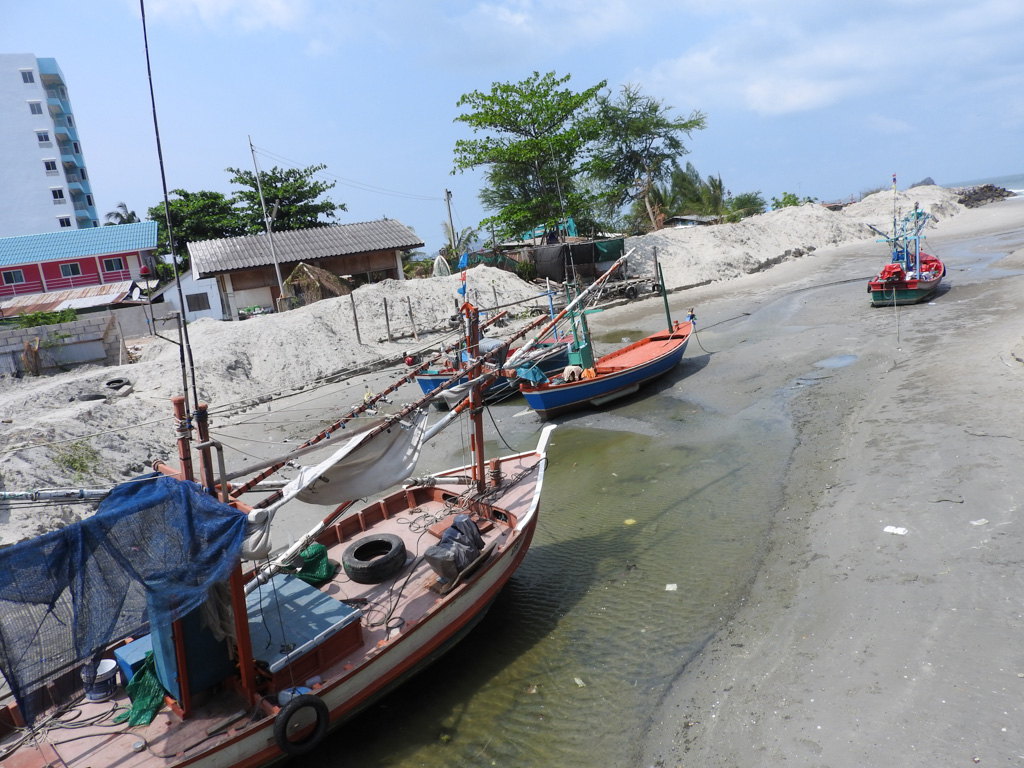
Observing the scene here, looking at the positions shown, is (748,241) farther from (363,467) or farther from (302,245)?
(363,467)

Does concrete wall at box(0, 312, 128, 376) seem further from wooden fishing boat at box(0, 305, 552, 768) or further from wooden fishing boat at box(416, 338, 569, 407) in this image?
wooden fishing boat at box(0, 305, 552, 768)

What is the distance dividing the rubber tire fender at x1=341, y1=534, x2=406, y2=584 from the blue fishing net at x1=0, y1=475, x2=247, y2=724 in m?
3.12

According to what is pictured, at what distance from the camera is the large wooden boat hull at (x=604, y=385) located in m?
19.5

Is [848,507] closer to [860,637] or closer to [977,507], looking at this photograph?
[977,507]

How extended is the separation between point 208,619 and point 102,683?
169 cm

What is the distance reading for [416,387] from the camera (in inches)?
962

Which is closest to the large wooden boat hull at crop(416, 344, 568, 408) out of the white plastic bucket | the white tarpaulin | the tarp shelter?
the white tarpaulin

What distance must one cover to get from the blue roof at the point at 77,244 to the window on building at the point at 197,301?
13731 mm

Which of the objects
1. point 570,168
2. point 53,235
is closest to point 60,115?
point 53,235

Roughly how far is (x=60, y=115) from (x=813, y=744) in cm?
8478

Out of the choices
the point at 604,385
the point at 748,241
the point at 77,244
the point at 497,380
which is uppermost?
the point at 77,244

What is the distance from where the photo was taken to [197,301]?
34.8 metres

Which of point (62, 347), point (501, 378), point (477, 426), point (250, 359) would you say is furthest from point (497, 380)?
point (62, 347)

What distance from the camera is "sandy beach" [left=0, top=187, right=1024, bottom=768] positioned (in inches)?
285
